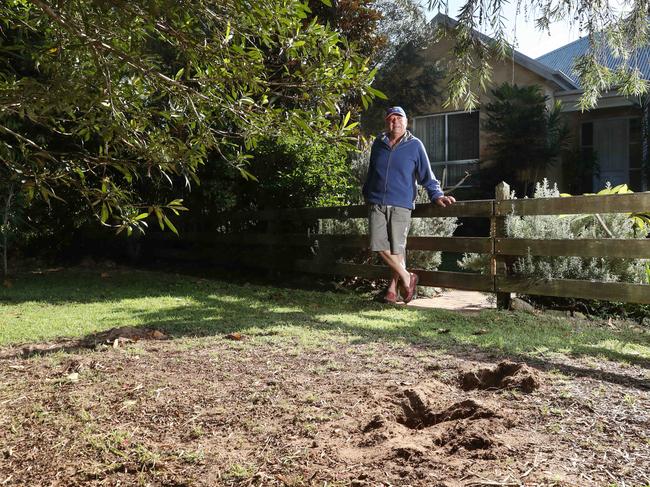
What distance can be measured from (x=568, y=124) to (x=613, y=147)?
59.8 inches

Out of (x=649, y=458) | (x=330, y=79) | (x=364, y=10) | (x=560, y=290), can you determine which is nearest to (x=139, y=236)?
(x=364, y=10)

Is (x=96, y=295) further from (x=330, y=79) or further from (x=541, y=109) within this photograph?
(x=541, y=109)

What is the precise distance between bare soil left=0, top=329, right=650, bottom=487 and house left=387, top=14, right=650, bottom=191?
13307mm

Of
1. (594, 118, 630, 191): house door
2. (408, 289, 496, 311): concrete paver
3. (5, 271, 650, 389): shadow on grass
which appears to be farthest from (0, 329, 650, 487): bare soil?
(594, 118, 630, 191): house door

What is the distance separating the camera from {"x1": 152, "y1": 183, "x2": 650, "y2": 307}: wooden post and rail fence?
17.7ft

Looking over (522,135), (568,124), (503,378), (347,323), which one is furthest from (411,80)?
(503,378)

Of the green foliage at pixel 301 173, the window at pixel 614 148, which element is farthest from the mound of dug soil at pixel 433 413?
the window at pixel 614 148

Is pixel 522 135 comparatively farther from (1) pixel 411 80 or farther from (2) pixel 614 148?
(1) pixel 411 80

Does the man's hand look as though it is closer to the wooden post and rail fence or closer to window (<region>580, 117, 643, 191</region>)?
the wooden post and rail fence

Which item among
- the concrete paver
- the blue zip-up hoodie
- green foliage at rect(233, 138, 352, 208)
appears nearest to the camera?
the blue zip-up hoodie

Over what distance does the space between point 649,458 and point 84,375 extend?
2949 mm

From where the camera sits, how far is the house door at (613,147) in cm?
1630

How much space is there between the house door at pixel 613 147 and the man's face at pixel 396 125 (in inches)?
466

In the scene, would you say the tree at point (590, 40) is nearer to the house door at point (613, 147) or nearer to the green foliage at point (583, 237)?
the green foliage at point (583, 237)
